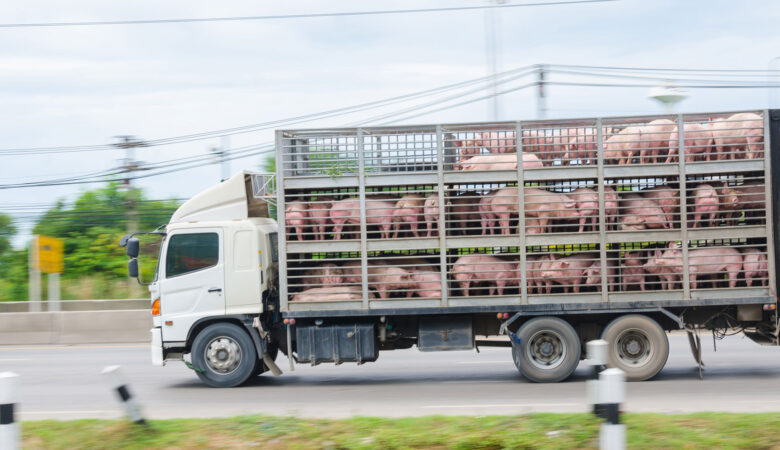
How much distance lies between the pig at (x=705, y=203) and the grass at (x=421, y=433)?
3.55m

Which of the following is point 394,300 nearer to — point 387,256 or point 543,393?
point 387,256

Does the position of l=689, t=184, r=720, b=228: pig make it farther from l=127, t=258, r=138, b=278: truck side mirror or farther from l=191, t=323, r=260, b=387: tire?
l=127, t=258, r=138, b=278: truck side mirror

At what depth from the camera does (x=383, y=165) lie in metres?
10.0

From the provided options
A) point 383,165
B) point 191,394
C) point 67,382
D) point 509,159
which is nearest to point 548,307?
point 509,159

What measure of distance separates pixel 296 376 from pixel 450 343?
9.05 feet

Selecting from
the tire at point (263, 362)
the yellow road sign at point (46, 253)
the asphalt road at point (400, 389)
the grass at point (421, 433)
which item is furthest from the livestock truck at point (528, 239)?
the yellow road sign at point (46, 253)

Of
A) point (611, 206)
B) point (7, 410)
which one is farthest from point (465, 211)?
point (7, 410)

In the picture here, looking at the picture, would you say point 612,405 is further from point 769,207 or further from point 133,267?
point 133,267

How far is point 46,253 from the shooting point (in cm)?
1948

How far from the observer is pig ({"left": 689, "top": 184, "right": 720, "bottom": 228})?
31.3ft

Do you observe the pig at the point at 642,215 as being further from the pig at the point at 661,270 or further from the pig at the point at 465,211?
the pig at the point at 465,211

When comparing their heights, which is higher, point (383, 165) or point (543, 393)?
point (383, 165)

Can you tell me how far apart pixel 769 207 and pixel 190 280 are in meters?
7.42

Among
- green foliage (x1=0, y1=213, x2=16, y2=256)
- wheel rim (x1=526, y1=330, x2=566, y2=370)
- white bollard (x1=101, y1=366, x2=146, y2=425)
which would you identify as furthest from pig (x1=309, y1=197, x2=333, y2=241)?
green foliage (x1=0, y1=213, x2=16, y2=256)
